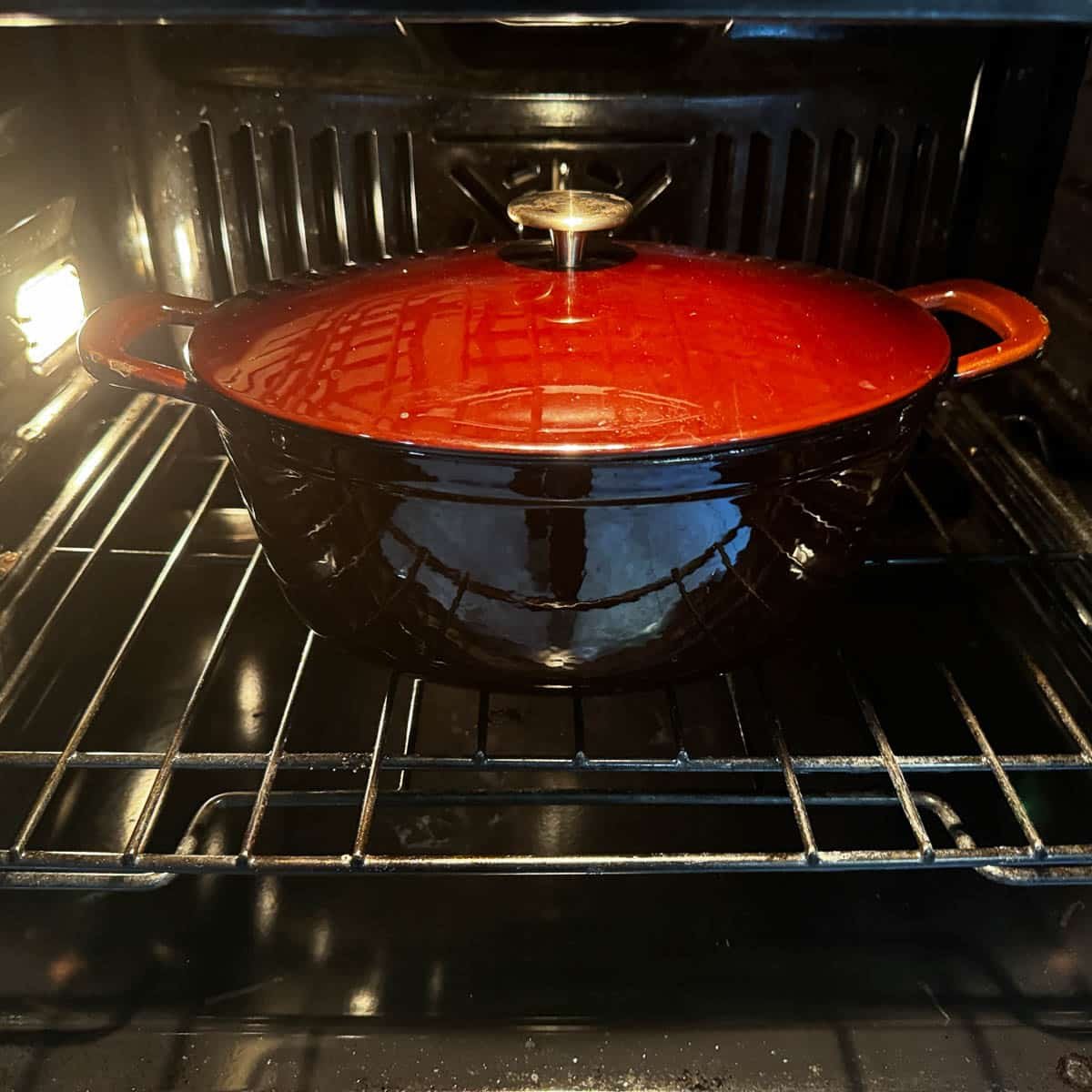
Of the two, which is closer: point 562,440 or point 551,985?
point 562,440

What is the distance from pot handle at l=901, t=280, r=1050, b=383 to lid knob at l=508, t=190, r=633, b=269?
0.79ft

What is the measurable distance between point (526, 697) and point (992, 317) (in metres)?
0.47

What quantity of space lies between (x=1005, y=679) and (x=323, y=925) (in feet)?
1.97

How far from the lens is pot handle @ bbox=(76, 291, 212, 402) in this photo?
2.10ft

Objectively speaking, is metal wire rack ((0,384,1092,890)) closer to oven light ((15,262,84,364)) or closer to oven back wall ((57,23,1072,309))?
oven light ((15,262,84,364))

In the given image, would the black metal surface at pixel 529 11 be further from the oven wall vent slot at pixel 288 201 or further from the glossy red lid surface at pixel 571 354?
the oven wall vent slot at pixel 288 201

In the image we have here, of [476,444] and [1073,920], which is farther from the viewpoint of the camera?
[1073,920]

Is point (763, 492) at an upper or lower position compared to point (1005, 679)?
upper

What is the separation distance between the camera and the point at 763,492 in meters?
0.54

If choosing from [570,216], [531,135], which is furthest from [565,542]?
[531,135]

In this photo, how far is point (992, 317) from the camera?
0.73 m

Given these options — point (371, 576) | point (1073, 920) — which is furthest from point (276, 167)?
point (1073, 920)

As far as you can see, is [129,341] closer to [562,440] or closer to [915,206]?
[562,440]

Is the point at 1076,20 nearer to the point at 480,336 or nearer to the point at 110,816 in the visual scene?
the point at 480,336
